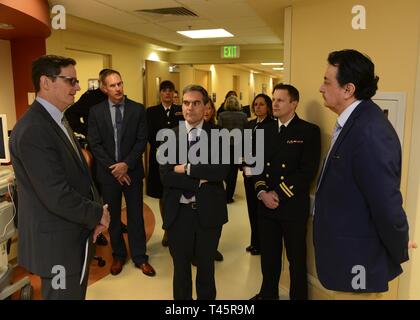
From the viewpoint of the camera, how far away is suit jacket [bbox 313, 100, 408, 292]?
1280 mm

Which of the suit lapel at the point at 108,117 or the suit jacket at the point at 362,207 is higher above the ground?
the suit lapel at the point at 108,117

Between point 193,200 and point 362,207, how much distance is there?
96 cm

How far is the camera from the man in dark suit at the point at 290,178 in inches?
87.2

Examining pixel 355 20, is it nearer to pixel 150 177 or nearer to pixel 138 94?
pixel 150 177

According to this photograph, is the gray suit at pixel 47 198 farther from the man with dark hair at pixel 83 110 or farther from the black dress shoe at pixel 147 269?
the man with dark hair at pixel 83 110

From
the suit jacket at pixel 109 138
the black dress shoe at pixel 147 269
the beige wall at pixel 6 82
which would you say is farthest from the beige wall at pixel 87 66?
the black dress shoe at pixel 147 269

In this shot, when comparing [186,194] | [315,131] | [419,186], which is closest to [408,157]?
[419,186]

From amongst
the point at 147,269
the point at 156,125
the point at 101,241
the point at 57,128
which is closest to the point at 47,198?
the point at 57,128

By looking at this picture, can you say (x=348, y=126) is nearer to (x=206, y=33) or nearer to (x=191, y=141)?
(x=191, y=141)

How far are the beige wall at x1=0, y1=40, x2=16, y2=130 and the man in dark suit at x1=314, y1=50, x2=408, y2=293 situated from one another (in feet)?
10.8

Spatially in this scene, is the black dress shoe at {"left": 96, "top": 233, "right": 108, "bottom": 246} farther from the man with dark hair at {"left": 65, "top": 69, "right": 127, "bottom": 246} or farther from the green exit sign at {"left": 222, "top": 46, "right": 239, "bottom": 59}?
the green exit sign at {"left": 222, "top": 46, "right": 239, "bottom": 59}

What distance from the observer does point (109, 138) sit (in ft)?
9.36

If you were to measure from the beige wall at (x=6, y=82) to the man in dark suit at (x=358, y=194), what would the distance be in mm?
3302

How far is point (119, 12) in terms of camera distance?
3.70 m
